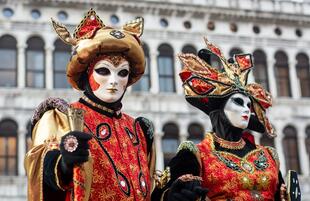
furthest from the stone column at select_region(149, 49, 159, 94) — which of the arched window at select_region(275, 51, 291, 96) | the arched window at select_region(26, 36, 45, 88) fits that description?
the arched window at select_region(275, 51, 291, 96)

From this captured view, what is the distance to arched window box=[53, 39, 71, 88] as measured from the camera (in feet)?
58.1

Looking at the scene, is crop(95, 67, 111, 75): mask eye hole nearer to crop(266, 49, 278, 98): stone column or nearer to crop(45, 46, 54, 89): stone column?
crop(45, 46, 54, 89): stone column

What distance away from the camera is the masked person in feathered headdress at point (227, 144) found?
444 centimetres

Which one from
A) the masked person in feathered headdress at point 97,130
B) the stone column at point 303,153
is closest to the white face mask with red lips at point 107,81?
the masked person in feathered headdress at point 97,130

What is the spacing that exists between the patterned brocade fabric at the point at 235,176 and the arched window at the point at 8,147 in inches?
496

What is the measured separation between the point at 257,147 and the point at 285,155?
48.2ft

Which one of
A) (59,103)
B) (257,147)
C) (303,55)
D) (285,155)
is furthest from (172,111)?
(59,103)

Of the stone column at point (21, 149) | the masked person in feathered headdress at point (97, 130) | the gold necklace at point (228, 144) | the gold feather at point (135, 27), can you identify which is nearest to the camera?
the masked person in feathered headdress at point (97, 130)

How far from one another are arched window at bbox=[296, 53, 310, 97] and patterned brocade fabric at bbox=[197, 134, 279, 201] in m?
15.9

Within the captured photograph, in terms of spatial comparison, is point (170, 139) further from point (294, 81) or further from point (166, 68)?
point (294, 81)

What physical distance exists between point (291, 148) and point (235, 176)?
15327mm

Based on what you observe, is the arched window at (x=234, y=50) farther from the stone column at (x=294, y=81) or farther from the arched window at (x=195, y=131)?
the arched window at (x=195, y=131)

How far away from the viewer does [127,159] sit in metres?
3.86

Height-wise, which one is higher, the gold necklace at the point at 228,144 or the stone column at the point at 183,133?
the stone column at the point at 183,133
